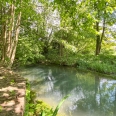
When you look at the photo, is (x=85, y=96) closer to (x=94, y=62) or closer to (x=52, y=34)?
(x=94, y=62)

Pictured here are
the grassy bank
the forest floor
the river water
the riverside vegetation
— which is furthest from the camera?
the grassy bank

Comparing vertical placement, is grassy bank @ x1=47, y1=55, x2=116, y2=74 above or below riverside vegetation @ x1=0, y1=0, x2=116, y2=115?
below

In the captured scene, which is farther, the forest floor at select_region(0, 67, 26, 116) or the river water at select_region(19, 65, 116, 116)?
the river water at select_region(19, 65, 116, 116)

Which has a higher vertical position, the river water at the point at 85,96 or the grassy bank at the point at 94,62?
the grassy bank at the point at 94,62

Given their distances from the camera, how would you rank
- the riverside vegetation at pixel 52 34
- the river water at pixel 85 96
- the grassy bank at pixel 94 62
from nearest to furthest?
1. the riverside vegetation at pixel 52 34
2. the river water at pixel 85 96
3. the grassy bank at pixel 94 62

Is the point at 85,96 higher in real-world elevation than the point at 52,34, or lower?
lower

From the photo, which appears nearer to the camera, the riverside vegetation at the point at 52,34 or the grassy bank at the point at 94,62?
the riverside vegetation at the point at 52,34

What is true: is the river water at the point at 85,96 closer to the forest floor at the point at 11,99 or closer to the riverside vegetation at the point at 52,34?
the riverside vegetation at the point at 52,34

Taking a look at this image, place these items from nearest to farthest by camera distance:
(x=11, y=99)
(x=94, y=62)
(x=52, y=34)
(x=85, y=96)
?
1. (x=11, y=99)
2. (x=85, y=96)
3. (x=94, y=62)
4. (x=52, y=34)

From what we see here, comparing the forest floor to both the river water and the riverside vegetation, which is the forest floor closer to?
the riverside vegetation

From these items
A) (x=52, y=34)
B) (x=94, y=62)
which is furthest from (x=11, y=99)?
(x=52, y=34)

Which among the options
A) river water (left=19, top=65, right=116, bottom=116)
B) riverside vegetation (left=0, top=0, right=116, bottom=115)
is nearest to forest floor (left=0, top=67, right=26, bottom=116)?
riverside vegetation (left=0, top=0, right=116, bottom=115)

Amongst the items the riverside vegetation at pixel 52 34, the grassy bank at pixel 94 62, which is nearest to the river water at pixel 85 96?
the grassy bank at pixel 94 62

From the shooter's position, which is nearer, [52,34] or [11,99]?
[11,99]
